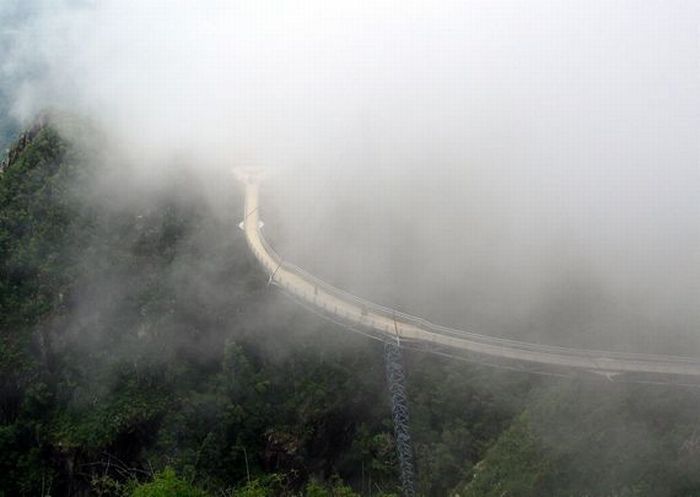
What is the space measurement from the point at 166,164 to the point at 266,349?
29.6 m

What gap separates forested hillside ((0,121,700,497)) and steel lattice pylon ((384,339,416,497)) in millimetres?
1159

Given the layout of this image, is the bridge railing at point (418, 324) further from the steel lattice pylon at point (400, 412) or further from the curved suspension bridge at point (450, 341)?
the steel lattice pylon at point (400, 412)

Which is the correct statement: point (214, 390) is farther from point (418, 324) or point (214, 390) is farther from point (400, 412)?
point (418, 324)

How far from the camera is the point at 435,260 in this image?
72.1 meters

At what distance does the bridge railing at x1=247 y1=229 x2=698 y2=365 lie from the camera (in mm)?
55188

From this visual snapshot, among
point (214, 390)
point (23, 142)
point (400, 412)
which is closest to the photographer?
point (400, 412)

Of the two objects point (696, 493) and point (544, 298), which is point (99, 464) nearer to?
point (544, 298)

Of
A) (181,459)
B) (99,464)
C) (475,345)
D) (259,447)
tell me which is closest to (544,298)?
(475,345)

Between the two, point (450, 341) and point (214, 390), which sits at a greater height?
point (450, 341)

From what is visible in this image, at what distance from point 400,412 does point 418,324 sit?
7.99 m

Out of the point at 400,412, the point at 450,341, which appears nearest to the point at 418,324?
the point at 450,341

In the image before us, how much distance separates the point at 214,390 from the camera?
64.6m

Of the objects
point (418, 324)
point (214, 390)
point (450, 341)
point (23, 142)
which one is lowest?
point (214, 390)

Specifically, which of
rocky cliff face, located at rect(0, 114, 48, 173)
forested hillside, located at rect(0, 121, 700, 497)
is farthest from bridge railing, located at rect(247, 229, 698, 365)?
rocky cliff face, located at rect(0, 114, 48, 173)
